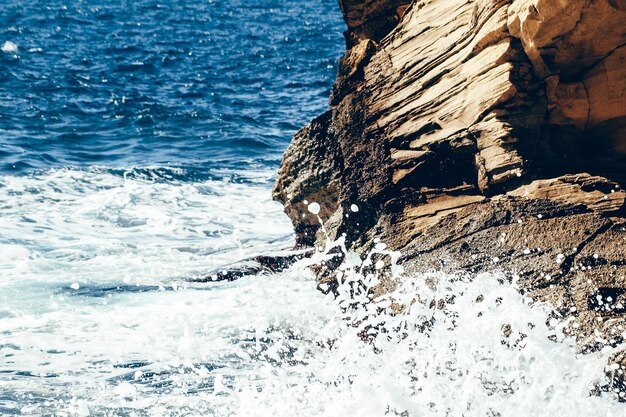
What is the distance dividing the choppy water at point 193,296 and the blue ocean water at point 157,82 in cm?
7

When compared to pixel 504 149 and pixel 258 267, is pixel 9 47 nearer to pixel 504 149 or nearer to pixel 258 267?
pixel 258 267

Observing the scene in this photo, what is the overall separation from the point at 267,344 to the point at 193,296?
4.79 ft

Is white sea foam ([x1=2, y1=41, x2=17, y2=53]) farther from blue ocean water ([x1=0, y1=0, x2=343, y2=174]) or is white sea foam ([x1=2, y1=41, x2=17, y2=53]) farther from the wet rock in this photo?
the wet rock

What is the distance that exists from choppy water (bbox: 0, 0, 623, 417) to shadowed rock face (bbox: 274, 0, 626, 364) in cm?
28

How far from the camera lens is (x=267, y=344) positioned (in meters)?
6.08

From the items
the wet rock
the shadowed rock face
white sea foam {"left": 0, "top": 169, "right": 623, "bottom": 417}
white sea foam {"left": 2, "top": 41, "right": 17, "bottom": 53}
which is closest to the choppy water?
white sea foam {"left": 0, "top": 169, "right": 623, "bottom": 417}

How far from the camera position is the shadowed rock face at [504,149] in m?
5.14

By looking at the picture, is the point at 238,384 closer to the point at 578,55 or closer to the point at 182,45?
the point at 578,55

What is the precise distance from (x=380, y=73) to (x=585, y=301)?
8.58 ft

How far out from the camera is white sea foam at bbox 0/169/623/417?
4.68 metres

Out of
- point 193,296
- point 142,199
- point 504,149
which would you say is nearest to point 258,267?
point 193,296

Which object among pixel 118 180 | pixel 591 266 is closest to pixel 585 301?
pixel 591 266

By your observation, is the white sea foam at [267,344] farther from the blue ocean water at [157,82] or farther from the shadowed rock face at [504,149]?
the blue ocean water at [157,82]

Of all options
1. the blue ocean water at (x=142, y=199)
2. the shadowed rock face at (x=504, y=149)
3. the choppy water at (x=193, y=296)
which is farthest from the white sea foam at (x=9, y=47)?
the shadowed rock face at (x=504, y=149)
